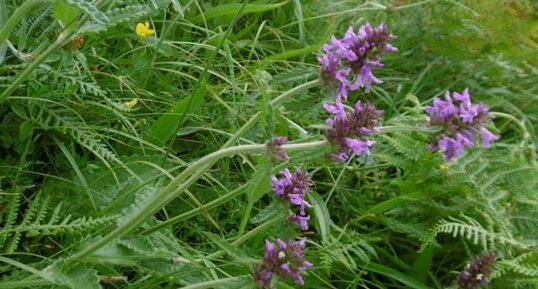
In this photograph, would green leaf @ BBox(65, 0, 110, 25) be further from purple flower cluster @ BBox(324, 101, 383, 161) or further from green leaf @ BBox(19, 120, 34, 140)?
green leaf @ BBox(19, 120, 34, 140)

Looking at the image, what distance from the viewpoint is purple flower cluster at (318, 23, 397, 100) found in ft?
3.45

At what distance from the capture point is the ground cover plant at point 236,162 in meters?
1.02

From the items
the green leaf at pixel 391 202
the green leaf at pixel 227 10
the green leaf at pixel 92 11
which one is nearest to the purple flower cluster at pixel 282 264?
the green leaf at pixel 92 11

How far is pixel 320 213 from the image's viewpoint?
1452 mm

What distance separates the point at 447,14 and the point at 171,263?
1.51 m

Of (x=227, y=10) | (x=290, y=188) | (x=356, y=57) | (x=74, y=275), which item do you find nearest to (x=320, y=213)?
(x=290, y=188)

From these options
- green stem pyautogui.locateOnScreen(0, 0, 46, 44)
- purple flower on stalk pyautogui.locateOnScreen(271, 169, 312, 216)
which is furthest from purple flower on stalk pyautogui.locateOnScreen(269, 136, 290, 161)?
green stem pyautogui.locateOnScreen(0, 0, 46, 44)

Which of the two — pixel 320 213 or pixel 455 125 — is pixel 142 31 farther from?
pixel 455 125

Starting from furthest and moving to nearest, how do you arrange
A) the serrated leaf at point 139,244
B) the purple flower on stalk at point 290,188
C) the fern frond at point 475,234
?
1. the fern frond at point 475,234
2. the purple flower on stalk at point 290,188
3. the serrated leaf at point 139,244

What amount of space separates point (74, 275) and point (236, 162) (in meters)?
0.70

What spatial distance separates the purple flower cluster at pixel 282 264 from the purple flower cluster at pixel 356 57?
0.77 ft

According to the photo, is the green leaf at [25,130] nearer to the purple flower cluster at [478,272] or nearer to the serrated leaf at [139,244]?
the serrated leaf at [139,244]

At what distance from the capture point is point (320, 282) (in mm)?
1532

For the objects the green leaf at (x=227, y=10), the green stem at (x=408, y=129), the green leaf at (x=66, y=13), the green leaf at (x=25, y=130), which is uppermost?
the green leaf at (x=66, y=13)
